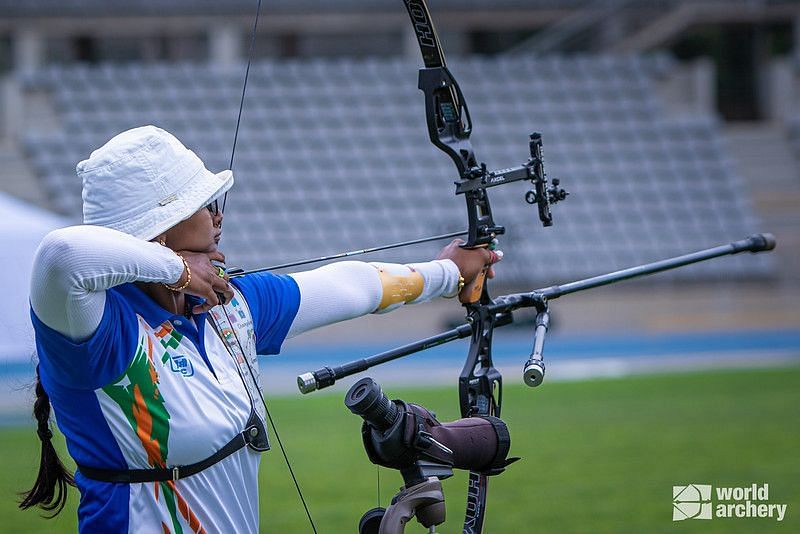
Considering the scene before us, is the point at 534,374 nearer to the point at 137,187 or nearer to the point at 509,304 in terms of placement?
the point at 509,304

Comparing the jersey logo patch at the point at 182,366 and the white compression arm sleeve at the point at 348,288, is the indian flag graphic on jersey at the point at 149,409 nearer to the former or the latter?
the jersey logo patch at the point at 182,366

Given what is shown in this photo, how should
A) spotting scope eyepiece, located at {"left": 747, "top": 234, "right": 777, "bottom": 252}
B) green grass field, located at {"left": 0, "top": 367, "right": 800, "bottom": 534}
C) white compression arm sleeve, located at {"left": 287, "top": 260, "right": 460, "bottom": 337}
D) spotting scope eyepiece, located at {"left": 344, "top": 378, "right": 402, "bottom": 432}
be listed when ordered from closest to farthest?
1. spotting scope eyepiece, located at {"left": 344, "top": 378, "right": 402, "bottom": 432}
2. white compression arm sleeve, located at {"left": 287, "top": 260, "right": 460, "bottom": 337}
3. spotting scope eyepiece, located at {"left": 747, "top": 234, "right": 777, "bottom": 252}
4. green grass field, located at {"left": 0, "top": 367, "right": 800, "bottom": 534}

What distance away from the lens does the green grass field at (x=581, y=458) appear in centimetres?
468

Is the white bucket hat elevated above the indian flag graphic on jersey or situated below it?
above

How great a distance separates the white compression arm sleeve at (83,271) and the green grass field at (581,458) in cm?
126

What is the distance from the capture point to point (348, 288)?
2.25 metres

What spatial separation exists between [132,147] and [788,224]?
50.2 feet

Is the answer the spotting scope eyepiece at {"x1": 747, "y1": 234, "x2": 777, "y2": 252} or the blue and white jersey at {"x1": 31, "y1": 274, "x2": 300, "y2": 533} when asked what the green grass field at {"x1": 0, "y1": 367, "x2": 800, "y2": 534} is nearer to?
the blue and white jersey at {"x1": 31, "y1": 274, "x2": 300, "y2": 533}

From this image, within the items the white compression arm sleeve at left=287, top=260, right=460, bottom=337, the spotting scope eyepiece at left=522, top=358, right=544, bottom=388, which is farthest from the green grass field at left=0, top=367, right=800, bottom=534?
the spotting scope eyepiece at left=522, top=358, right=544, bottom=388

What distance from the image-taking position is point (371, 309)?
7.52 ft

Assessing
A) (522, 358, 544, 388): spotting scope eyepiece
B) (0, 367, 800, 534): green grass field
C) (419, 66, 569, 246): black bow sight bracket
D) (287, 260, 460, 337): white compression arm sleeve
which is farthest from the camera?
(0, 367, 800, 534): green grass field

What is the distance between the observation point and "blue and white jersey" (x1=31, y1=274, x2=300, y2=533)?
1827mm

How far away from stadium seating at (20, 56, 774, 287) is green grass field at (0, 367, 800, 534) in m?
5.53

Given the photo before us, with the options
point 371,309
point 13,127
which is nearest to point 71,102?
point 13,127
